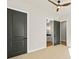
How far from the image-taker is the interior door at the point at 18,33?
15.9 ft

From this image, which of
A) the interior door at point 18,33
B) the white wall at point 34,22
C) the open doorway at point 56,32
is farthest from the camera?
the open doorway at point 56,32

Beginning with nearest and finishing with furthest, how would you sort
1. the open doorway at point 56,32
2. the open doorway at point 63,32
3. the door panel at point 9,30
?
1. the door panel at point 9,30
2. the open doorway at point 56,32
3. the open doorway at point 63,32

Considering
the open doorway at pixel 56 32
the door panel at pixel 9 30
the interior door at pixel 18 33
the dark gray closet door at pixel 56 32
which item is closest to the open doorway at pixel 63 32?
the open doorway at pixel 56 32

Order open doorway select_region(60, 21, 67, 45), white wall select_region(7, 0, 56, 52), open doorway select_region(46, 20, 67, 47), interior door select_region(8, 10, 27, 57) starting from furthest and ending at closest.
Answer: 1. open doorway select_region(60, 21, 67, 45)
2. open doorway select_region(46, 20, 67, 47)
3. white wall select_region(7, 0, 56, 52)
4. interior door select_region(8, 10, 27, 57)

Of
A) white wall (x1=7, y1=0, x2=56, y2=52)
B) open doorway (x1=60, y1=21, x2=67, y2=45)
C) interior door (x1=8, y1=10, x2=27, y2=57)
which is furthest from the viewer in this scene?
open doorway (x1=60, y1=21, x2=67, y2=45)

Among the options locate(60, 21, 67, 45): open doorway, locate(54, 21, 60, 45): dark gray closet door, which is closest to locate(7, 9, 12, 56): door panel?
locate(54, 21, 60, 45): dark gray closet door

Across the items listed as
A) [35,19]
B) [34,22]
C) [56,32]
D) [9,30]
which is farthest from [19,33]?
[56,32]

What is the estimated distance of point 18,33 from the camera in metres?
5.14

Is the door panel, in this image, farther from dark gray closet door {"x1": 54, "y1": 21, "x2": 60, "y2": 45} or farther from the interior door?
dark gray closet door {"x1": 54, "y1": 21, "x2": 60, "y2": 45}

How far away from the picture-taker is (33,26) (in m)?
6.27

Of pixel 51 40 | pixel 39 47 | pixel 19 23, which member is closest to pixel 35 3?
pixel 19 23

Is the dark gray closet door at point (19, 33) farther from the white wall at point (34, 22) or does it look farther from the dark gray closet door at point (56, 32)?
the dark gray closet door at point (56, 32)

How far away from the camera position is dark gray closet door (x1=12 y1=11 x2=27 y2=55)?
193 inches
